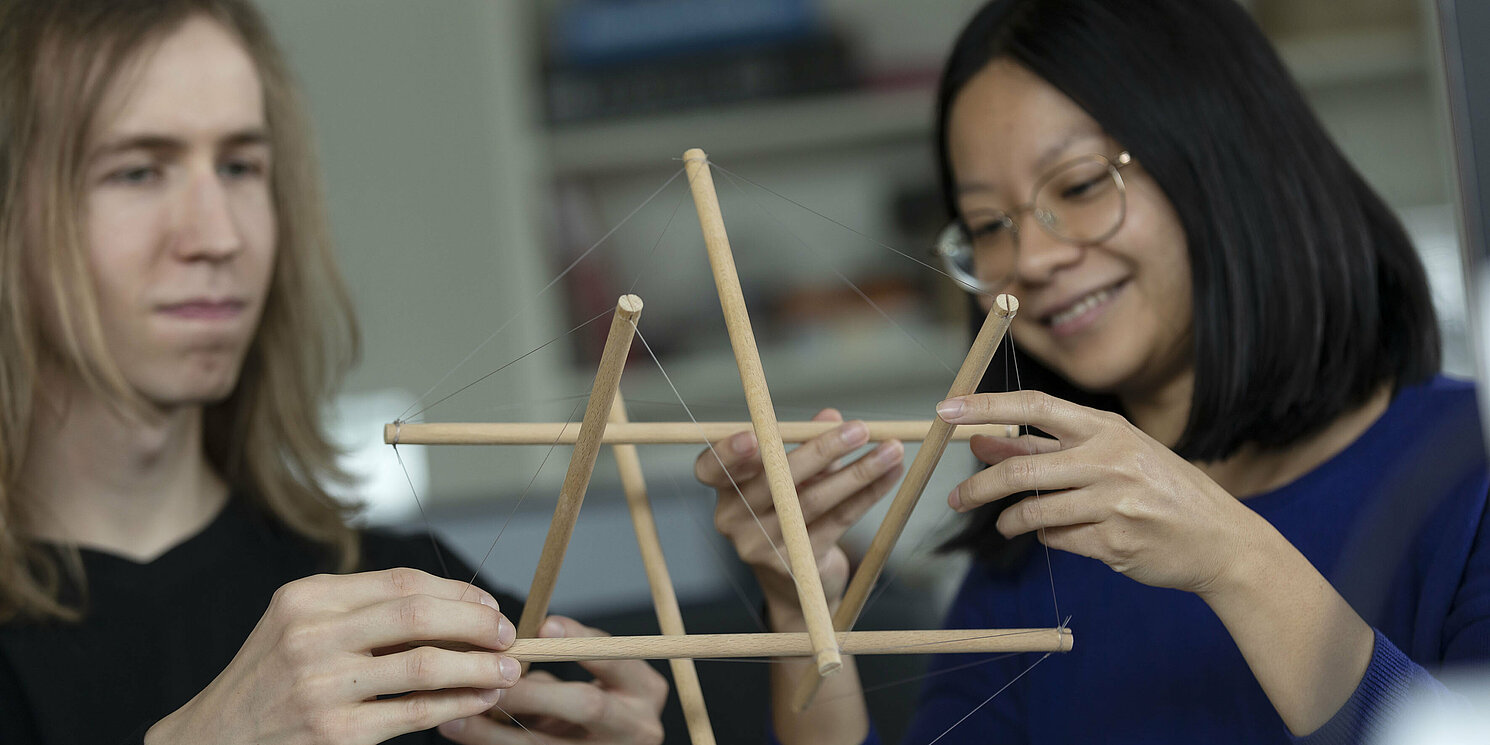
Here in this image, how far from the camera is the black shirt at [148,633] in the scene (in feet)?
1.59

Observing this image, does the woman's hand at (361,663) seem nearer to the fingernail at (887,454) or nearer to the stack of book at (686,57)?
the fingernail at (887,454)

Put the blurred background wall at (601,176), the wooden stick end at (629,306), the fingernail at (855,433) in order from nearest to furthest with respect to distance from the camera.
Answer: the wooden stick end at (629,306), the fingernail at (855,433), the blurred background wall at (601,176)

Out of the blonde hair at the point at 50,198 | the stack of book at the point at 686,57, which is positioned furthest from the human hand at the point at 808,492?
the stack of book at the point at 686,57

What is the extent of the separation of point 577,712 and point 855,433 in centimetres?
18

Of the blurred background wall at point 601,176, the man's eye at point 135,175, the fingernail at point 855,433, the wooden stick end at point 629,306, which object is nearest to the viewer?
the wooden stick end at point 629,306

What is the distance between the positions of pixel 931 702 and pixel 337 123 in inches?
42.4

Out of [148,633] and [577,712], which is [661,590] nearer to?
[577,712]

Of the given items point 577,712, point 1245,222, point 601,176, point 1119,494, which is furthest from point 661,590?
point 601,176

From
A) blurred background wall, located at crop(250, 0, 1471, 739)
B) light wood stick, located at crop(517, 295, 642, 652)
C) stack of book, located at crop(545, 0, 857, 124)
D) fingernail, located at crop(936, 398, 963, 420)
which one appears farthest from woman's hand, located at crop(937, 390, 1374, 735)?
stack of book, located at crop(545, 0, 857, 124)

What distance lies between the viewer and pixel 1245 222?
483mm

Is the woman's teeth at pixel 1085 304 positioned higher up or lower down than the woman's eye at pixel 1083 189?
lower down

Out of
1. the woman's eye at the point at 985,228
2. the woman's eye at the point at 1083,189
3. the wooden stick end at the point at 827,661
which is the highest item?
the woman's eye at the point at 1083,189

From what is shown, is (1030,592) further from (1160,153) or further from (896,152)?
(896,152)

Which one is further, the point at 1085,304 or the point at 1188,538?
the point at 1085,304
